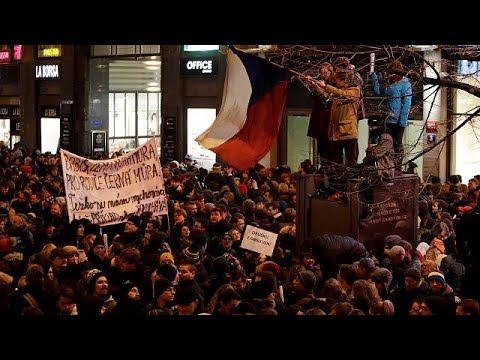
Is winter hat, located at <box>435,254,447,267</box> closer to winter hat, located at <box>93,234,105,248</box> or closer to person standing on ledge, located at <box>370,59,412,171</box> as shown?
person standing on ledge, located at <box>370,59,412,171</box>

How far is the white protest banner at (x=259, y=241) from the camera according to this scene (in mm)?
11281

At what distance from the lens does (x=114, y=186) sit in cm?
1474

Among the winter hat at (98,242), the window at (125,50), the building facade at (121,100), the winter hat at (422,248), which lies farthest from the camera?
the window at (125,50)

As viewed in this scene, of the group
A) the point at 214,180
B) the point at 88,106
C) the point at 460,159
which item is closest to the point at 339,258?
the point at 214,180

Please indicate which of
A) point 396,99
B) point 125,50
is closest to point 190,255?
point 396,99

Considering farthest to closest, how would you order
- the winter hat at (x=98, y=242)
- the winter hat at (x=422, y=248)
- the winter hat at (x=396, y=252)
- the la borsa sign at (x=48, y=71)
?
the la borsa sign at (x=48, y=71) → the winter hat at (x=422, y=248) → the winter hat at (x=98, y=242) → the winter hat at (x=396, y=252)

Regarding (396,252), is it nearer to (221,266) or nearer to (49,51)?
(221,266)

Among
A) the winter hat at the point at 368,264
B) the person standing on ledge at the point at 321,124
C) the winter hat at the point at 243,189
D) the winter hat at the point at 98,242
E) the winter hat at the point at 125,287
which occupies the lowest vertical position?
the winter hat at the point at 125,287

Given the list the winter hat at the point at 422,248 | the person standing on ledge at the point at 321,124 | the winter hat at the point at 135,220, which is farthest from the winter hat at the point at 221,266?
the winter hat at the point at 135,220

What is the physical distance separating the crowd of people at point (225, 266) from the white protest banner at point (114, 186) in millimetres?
430

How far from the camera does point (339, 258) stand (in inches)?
443

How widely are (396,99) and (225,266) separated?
3.93m

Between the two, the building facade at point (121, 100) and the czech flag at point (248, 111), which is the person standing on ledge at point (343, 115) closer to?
the czech flag at point (248, 111)
